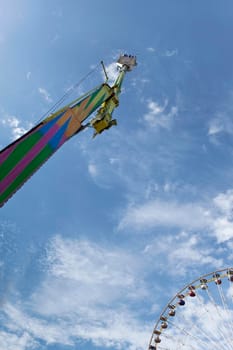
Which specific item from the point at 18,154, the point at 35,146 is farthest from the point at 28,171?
the point at 18,154

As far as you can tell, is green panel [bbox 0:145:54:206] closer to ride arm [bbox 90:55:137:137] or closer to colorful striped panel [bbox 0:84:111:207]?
colorful striped panel [bbox 0:84:111:207]

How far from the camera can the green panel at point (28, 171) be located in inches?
391

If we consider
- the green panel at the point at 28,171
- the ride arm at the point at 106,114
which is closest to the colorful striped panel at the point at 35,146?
the green panel at the point at 28,171

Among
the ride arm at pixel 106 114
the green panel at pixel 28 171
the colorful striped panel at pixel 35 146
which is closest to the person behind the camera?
the colorful striped panel at pixel 35 146

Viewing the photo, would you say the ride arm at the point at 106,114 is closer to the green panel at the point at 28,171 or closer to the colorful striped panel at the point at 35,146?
the colorful striped panel at the point at 35,146

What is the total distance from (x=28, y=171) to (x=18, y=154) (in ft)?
4.53

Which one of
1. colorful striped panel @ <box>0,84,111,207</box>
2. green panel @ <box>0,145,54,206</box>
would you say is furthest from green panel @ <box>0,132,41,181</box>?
green panel @ <box>0,145,54,206</box>

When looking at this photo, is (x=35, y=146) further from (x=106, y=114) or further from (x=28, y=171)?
(x=106, y=114)

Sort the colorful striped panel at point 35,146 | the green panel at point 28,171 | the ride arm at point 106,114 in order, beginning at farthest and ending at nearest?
1. the ride arm at point 106,114
2. the green panel at point 28,171
3. the colorful striped panel at point 35,146

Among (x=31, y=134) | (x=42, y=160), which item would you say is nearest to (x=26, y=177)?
(x=42, y=160)

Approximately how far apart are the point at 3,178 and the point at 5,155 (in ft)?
3.03

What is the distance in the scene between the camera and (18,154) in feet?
30.5

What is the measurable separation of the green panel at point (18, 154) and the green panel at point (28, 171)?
2.60ft

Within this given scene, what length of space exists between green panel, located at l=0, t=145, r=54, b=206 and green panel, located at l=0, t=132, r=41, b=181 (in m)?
0.79
